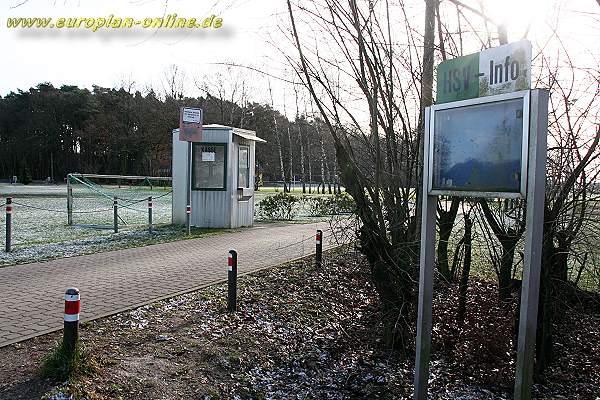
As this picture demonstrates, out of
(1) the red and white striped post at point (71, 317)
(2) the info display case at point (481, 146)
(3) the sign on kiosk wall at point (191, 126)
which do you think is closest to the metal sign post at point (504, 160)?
(2) the info display case at point (481, 146)

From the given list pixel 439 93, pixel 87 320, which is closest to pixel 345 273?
pixel 87 320

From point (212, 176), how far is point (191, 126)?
224 centimetres

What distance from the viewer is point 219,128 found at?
15688 millimetres

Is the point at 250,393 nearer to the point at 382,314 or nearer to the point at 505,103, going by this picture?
the point at 382,314

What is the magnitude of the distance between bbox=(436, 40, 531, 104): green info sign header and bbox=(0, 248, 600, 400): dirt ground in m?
3.02

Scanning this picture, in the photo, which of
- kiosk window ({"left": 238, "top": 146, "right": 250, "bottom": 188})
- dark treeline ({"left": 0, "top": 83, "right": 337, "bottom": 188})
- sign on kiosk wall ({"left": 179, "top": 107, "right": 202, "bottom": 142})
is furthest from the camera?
dark treeline ({"left": 0, "top": 83, "right": 337, "bottom": 188})

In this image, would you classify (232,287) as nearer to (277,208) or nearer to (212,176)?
(212,176)

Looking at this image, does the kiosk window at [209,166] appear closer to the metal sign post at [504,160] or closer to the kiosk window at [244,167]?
the kiosk window at [244,167]

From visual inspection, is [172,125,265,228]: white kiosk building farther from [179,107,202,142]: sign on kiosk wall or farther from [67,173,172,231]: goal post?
[179,107,202,142]: sign on kiosk wall

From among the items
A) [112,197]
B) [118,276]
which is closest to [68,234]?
[112,197]

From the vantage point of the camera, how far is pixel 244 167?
16766 millimetres

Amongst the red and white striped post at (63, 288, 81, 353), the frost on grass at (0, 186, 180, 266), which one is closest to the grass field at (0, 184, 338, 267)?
the frost on grass at (0, 186, 180, 266)

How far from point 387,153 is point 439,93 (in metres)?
1.78

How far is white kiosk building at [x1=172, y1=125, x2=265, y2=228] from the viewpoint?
51.2 ft
